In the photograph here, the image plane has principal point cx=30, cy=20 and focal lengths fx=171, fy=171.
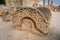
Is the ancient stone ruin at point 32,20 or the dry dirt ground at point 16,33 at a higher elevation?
the ancient stone ruin at point 32,20

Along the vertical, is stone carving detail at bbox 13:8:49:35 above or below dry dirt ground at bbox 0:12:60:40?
above

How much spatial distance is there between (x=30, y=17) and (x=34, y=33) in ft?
0.52

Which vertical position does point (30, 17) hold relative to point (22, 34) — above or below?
above

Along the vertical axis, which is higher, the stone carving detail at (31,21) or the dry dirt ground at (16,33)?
the stone carving detail at (31,21)

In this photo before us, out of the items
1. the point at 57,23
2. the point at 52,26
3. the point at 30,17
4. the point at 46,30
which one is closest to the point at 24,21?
the point at 30,17

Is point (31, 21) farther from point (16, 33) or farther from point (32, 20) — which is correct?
point (16, 33)

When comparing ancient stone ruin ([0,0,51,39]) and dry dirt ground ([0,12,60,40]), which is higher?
ancient stone ruin ([0,0,51,39])

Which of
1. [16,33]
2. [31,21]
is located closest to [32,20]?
[31,21]

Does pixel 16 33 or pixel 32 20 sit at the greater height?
pixel 32 20

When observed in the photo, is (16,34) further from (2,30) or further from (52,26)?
(52,26)

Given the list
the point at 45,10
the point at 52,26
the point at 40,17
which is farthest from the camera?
the point at 52,26

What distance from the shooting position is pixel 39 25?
1.58m

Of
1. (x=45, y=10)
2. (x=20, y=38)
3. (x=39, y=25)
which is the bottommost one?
(x=20, y=38)

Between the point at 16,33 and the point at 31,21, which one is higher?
the point at 31,21
